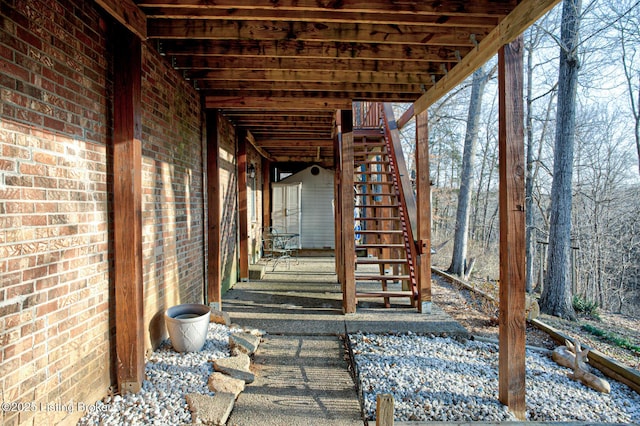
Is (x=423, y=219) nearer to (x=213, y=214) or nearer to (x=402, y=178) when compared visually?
(x=402, y=178)

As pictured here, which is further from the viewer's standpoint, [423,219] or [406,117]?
[406,117]

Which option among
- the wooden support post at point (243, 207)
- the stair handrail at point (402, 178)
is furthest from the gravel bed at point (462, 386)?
the wooden support post at point (243, 207)

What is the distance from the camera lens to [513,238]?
2654 mm

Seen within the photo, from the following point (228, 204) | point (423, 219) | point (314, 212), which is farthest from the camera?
point (314, 212)

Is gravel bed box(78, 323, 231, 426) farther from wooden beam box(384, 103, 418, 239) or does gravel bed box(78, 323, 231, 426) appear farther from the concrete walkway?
wooden beam box(384, 103, 418, 239)

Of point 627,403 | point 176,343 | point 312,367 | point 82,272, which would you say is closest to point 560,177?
point 627,403

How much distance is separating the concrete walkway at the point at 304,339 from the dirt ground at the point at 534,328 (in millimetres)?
548

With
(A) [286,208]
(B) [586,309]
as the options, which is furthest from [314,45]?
(A) [286,208]

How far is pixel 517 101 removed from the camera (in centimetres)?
269

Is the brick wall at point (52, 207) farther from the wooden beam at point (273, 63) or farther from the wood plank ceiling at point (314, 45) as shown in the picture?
the wooden beam at point (273, 63)

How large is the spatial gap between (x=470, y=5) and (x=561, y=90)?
4.22m

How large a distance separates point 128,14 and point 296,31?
4.46ft

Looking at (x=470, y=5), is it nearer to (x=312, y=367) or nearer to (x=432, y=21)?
(x=432, y=21)

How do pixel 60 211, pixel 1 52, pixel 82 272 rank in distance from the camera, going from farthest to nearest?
1. pixel 82 272
2. pixel 60 211
3. pixel 1 52
